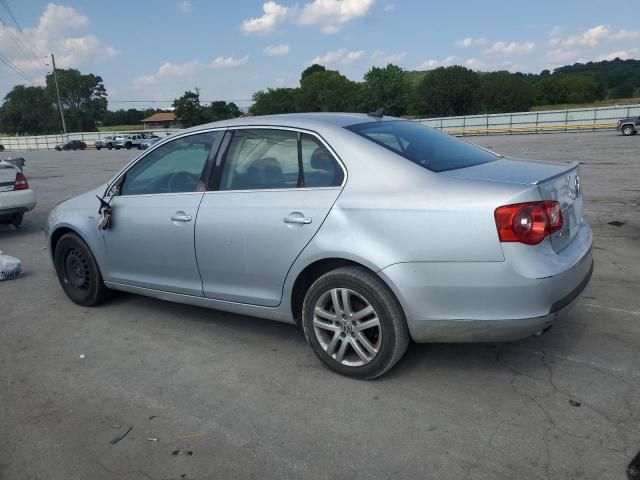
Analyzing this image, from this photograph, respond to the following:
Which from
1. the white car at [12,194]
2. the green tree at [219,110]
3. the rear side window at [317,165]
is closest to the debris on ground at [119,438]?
the rear side window at [317,165]

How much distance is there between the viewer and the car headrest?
11.6 feet

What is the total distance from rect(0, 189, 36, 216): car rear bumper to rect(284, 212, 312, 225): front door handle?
699cm

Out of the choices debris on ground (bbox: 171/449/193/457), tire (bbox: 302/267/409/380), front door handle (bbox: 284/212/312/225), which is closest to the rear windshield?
front door handle (bbox: 284/212/312/225)

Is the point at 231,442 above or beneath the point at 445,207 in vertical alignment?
beneath

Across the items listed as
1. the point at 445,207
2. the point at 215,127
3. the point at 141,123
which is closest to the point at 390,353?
the point at 445,207

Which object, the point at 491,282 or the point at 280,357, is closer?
the point at 491,282

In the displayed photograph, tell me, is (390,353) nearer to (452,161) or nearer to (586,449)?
(586,449)

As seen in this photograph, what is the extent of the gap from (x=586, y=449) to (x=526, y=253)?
1.00 m

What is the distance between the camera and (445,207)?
304cm

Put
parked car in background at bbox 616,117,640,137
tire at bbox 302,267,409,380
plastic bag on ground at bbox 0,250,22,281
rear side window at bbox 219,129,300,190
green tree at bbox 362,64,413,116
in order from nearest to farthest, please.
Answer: tire at bbox 302,267,409,380 → rear side window at bbox 219,129,300,190 → plastic bag on ground at bbox 0,250,22,281 → parked car in background at bbox 616,117,640,137 → green tree at bbox 362,64,413,116

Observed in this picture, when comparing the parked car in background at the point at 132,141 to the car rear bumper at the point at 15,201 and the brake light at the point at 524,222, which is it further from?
the brake light at the point at 524,222

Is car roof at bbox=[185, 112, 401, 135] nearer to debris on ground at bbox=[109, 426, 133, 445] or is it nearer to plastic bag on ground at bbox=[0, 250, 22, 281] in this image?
debris on ground at bbox=[109, 426, 133, 445]

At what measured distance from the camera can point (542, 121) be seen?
47.9 m

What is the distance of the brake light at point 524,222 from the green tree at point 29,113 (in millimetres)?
119041
